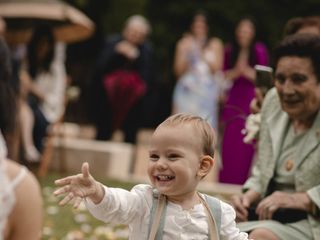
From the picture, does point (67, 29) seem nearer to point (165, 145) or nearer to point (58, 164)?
point (58, 164)

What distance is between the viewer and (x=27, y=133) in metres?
10.8

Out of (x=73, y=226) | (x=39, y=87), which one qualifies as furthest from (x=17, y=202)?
(x=39, y=87)

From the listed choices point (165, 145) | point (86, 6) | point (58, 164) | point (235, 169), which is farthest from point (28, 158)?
point (86, 6)

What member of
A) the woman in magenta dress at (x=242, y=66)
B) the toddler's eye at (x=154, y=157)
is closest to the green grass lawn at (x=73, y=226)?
the woman in magenta dress at (x=242, y=66)

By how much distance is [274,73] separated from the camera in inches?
194

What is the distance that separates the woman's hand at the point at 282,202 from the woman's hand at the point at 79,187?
1368 mm

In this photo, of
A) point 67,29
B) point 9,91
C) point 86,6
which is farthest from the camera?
point 86,6

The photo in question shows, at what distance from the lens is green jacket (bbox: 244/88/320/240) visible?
4.62m

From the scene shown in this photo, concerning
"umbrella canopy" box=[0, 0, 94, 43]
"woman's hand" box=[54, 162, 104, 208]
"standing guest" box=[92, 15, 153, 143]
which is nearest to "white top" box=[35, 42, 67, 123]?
"umbrella canopy" box=[0, 0, 94, 43]

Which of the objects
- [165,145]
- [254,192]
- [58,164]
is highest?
[165,145]

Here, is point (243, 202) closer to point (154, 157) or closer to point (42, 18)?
point (154, 157)

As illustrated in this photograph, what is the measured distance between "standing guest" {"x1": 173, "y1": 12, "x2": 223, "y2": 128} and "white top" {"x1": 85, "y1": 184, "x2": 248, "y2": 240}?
9.21 m

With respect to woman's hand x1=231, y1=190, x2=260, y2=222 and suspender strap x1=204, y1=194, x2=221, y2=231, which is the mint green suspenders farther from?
woman's hand x1=231, y1=190, x2=260, y2=222

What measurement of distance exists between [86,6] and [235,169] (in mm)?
12986
